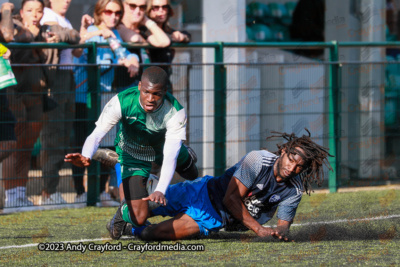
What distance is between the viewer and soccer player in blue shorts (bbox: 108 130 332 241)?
6.53 metres

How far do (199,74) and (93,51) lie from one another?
1.52 meters

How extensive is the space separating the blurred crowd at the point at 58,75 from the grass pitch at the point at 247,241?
0.59m

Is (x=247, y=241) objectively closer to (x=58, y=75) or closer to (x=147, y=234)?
(x=147, y=234)

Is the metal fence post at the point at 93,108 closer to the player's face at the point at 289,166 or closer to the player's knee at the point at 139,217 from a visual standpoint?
the player's knee at the point at 139,217

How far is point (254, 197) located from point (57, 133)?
142 inches

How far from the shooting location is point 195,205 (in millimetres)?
6891

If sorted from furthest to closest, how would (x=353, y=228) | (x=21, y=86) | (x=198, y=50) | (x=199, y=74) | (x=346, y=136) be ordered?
1. (x=198, y=50)
2. (x=346, y=136)
3. (x=199, y=74)
4. (x=21, y=86)
5. (x=353, y=228)

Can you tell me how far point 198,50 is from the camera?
42.8 ft

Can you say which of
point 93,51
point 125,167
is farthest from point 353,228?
point 93,51

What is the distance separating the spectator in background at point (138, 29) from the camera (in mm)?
9766

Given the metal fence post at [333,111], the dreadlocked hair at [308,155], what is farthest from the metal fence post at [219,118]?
the dreadlocked hair at [308,155]

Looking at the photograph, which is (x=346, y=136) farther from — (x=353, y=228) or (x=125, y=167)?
(x=125, y=167)

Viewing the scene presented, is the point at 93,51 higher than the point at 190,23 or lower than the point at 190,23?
lower

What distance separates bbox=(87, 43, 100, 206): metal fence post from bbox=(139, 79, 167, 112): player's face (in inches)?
122
